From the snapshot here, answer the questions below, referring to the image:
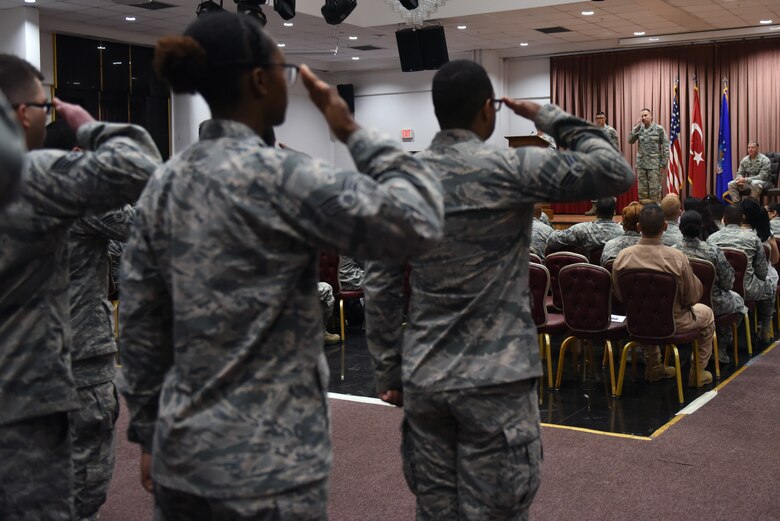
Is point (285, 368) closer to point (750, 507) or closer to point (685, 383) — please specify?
point (750, 507)

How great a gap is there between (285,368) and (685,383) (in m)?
5.17

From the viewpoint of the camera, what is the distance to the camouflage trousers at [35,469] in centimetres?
199

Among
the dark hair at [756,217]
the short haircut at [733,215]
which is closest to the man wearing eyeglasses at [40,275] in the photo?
the short haircut at [733,215]

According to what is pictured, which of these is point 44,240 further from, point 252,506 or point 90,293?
point 90,293

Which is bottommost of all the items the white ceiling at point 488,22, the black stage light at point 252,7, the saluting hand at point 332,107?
the saluting hand at point 332,107

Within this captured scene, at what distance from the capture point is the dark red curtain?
15969 mm

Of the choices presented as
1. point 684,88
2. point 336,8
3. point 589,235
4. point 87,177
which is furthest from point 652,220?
point 684,88

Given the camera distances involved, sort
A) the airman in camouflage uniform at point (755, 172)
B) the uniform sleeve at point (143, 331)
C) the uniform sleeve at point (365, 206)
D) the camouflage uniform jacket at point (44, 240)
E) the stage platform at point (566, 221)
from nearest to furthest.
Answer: the uniform sleeve at point (365, 206), the uniform sleeve at point (143, 331), the camouflage uniform jacket at point (44, 240), the airman in camouflage uniform at point (755, 172), the stage platform at point (566, 221)

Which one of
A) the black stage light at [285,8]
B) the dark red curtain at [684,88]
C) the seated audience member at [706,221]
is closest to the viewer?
the seated audience member at [706,221]

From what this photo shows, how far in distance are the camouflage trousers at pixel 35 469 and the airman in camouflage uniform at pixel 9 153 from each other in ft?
4.26

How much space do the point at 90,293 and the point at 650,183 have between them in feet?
45.9

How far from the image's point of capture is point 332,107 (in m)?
1.58

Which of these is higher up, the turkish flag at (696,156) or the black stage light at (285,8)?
the black stage light at (285,8)

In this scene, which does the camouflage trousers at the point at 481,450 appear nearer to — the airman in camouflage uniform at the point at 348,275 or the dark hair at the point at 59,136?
the dark hair at the point at 59,136
